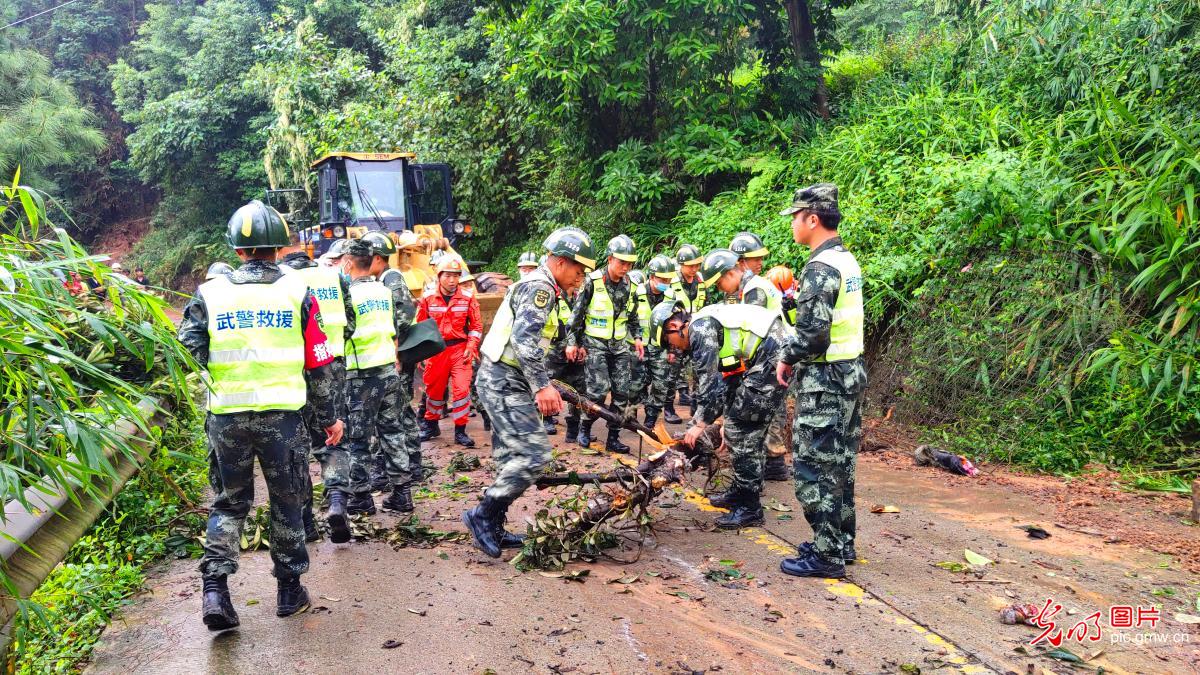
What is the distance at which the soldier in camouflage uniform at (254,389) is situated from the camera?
414cm

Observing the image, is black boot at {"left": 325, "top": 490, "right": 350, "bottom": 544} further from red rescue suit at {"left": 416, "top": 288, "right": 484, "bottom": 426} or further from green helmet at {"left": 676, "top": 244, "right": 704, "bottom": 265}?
green helmet at {"left": 676, "top": 244, "right": 704, "bottom": 265}

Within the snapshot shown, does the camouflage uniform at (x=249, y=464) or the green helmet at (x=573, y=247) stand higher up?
the green helmet at (x=573, y=247)

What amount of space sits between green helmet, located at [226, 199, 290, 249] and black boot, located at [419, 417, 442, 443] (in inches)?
195

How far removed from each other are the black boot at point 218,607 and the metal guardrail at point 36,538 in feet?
2.21

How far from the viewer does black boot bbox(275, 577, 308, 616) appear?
444cm

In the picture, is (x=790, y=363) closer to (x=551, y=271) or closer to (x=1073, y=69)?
(x=551, y=271)

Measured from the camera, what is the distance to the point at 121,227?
1426 inches

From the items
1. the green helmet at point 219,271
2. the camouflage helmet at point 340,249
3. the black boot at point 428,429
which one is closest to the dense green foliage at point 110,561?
the green helmet at point 219,271

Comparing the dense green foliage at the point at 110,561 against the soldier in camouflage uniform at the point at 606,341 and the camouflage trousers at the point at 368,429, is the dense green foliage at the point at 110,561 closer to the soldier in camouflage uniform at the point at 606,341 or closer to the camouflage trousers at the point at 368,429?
the camouflage trousers at the point at 368,429

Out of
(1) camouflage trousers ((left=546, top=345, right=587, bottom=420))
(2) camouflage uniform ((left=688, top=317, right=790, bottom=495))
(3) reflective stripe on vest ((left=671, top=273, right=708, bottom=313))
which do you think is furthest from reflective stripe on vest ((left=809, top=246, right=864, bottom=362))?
(3) reflective stripe on vest ((left=671, top=273, right=708, bottom=313))

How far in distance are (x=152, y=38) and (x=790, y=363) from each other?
35.0 metres

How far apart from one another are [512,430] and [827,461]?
77.1 inches

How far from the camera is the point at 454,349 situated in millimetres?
9016

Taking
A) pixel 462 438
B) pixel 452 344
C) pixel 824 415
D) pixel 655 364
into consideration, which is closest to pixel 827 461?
pixel 824 415
